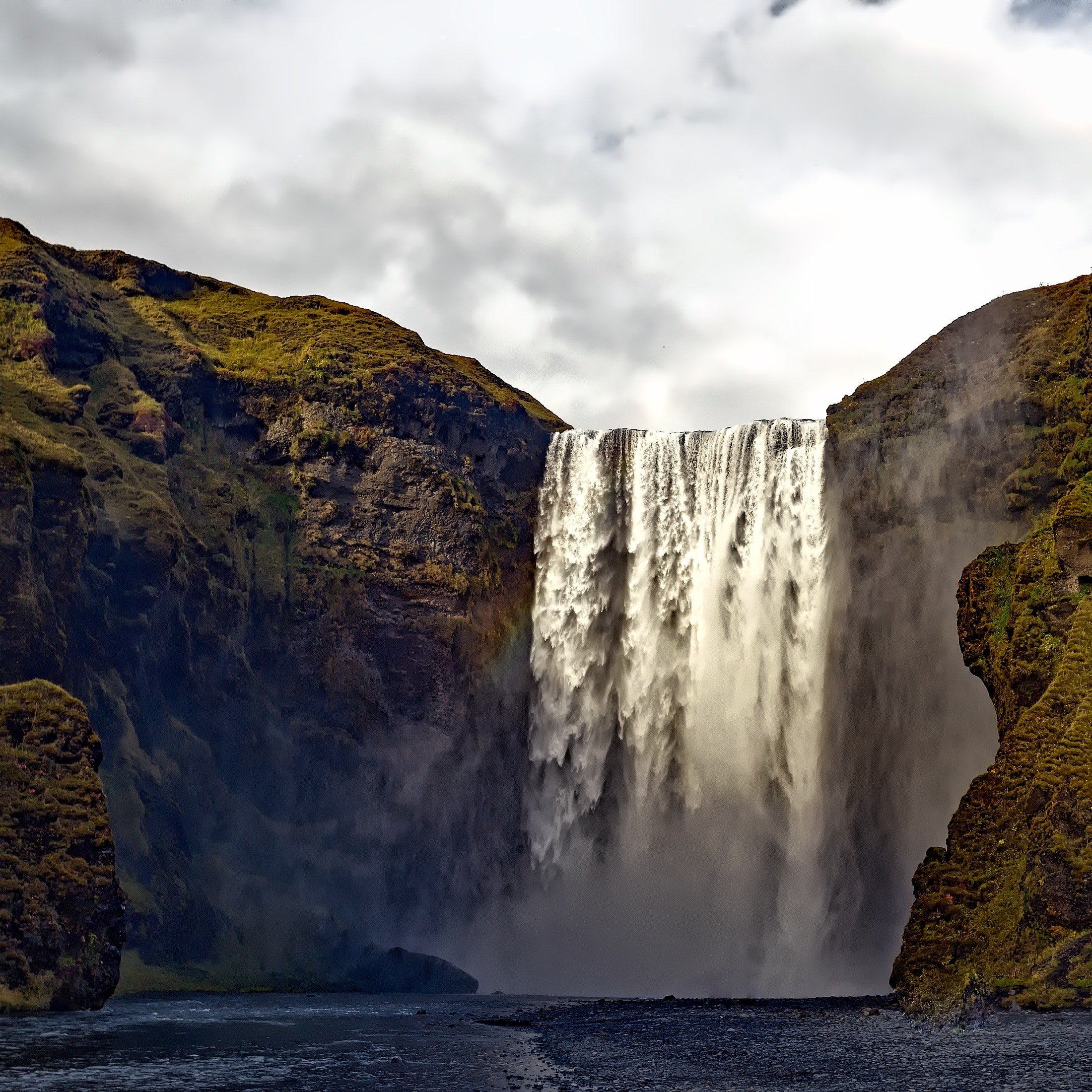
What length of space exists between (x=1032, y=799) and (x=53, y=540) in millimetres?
40058

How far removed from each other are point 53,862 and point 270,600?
2716cm

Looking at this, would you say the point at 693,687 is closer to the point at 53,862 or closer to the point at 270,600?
the point at 270,600

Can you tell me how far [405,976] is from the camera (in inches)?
2235

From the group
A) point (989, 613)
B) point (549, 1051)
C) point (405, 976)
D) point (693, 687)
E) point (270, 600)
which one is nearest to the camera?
point (549, 1051)

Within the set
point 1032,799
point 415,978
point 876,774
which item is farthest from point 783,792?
point 1032,799

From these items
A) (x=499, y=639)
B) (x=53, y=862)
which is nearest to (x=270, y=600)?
(x=499, y=639)

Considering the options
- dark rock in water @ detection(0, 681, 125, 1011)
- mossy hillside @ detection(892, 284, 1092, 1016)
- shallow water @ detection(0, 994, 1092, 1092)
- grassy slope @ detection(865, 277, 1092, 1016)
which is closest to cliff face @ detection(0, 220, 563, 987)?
dark rock in water @ detection(0, 681, 125, 1011)

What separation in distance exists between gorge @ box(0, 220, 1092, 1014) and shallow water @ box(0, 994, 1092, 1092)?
12.4 meters

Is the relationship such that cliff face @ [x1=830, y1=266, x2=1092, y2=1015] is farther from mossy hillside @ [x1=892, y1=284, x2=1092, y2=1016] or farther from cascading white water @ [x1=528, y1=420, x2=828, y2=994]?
cascading white water @ [x1=528, y1=420, x2=828, y2=994]

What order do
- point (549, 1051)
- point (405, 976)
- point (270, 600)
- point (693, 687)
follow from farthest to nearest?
point (270, 600) < point (693, 687) < point (405, 976) < point (549, 1051)

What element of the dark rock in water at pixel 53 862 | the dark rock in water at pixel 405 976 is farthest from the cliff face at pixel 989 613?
the dark rock in water at pixel 53 862

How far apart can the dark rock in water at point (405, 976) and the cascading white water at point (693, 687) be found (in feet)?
26.1

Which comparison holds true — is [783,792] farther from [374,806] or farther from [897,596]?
[374,806]

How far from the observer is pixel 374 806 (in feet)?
211
